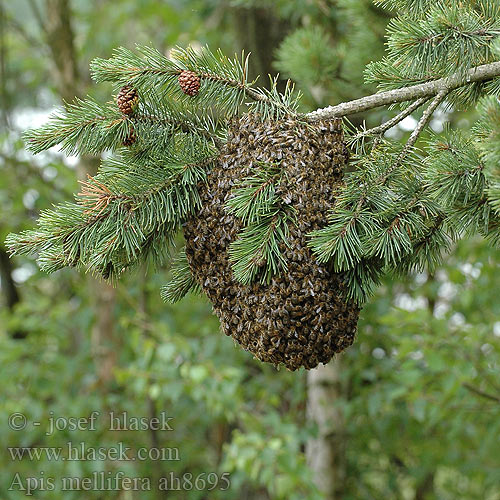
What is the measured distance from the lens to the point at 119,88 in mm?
1241

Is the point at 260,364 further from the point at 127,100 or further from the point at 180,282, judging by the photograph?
the point at 127,100

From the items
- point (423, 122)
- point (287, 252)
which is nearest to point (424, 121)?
point (423, 122)

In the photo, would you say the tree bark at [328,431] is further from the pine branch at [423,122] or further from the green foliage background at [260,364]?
the pine branch at [423,122]

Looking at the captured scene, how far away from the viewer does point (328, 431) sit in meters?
3.56

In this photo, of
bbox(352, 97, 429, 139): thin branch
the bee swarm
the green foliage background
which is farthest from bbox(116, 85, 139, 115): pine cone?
the green foliage background

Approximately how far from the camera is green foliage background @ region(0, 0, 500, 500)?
296cm

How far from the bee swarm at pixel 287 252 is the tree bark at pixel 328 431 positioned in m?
2.34

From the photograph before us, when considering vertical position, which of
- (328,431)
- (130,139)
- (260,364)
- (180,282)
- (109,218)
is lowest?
(328,431)

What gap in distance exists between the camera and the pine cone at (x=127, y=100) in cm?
121

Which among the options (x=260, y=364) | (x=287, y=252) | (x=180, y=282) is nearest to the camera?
(x=287, y=252)

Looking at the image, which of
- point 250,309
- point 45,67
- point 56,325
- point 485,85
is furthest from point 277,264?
point 45,67

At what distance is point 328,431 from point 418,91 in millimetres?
2682

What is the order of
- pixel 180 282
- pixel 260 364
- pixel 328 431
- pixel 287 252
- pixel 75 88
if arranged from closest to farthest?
pixel 287 252
pixel 180 282
pixel 260 364
pixel 328 431
pixel 75 88

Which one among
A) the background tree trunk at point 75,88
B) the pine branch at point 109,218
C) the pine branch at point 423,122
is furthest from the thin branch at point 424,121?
the background tree trunk at point 75,88
